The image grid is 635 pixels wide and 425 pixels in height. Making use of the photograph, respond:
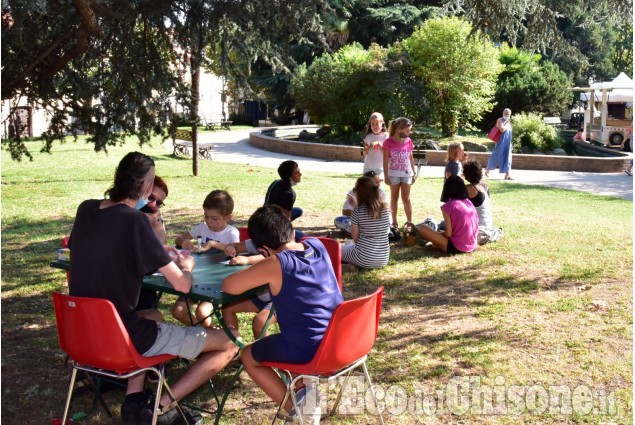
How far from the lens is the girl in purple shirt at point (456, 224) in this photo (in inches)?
325

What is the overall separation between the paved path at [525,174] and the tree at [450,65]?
16.4ft

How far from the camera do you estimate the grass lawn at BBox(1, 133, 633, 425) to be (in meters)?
4.51

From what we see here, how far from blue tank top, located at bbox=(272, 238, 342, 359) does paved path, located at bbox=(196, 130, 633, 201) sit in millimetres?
12688

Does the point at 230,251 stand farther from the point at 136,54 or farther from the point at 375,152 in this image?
the point at 375,152

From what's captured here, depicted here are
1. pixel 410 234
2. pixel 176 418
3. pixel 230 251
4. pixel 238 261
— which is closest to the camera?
pixel 176 418

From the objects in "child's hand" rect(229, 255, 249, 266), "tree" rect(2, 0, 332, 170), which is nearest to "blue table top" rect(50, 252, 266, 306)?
"child's hand" rect(229, 255, 249, 266)

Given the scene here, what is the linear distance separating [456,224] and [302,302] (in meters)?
4.97

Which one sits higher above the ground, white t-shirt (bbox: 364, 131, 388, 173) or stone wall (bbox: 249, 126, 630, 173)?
white t-shirt (bbox: 364, 131, 388, 173)

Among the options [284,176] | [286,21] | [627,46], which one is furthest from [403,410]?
[627,46]

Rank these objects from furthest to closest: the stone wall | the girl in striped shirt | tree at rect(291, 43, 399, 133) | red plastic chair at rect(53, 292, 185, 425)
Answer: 1. tree at rect(291, 43, 399, 133)
2. the stone wall
3. the girl in striped shirt
4. red plastic chair at rect(53, 292, 185, 425)

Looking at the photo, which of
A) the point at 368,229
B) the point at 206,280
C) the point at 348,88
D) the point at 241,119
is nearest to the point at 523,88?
the point at 348,88

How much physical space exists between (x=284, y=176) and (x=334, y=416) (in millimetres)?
3098

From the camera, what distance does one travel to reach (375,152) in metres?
9.73

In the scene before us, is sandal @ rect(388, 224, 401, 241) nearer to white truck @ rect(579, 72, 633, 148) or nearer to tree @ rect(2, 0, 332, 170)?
tree @ rect(2, 0, 332, 170)
